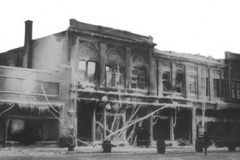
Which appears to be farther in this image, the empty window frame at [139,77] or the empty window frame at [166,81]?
the empty window frame at [166,81]

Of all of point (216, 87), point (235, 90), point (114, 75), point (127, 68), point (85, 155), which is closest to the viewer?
point (85, 155)

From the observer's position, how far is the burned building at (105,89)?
84.6 ft


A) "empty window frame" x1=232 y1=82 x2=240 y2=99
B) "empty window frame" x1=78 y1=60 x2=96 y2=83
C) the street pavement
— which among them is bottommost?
the street pavement

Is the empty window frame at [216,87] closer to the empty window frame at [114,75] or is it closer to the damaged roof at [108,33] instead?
the damaged roof at [108,33]

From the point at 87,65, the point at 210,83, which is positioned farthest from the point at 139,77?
the point at 210,83

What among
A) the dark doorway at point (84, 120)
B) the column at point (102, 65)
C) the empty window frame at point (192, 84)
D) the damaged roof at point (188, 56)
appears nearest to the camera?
the dark doorway at point (84, 120)

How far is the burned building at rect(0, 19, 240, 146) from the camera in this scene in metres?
25.8

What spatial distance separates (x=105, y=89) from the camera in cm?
3027

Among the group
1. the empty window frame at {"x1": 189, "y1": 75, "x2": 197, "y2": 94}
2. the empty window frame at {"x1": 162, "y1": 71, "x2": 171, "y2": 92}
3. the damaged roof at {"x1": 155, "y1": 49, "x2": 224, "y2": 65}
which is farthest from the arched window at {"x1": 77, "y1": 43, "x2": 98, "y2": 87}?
the empty window frame at {"x1": 189, "y1": 75, "x2": 197, "y2": 94}

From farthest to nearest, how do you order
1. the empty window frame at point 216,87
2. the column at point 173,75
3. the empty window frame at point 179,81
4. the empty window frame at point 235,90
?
1. the empty window frame at point 235,90
2. the empty window frame at point 216,87
3. the empty window frame at point 179,81
4. the column at point 173,75

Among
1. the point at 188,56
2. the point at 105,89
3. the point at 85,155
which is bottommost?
the point at 85,155

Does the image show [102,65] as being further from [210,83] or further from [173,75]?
[210,83]

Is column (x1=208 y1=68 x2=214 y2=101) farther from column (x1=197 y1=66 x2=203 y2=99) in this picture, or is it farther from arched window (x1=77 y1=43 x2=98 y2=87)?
arched window (x1=77 y1=43 x2=98 y2=87)

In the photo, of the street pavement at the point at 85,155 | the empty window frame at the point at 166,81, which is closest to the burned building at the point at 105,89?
the empty window frame at the point at 166,81
